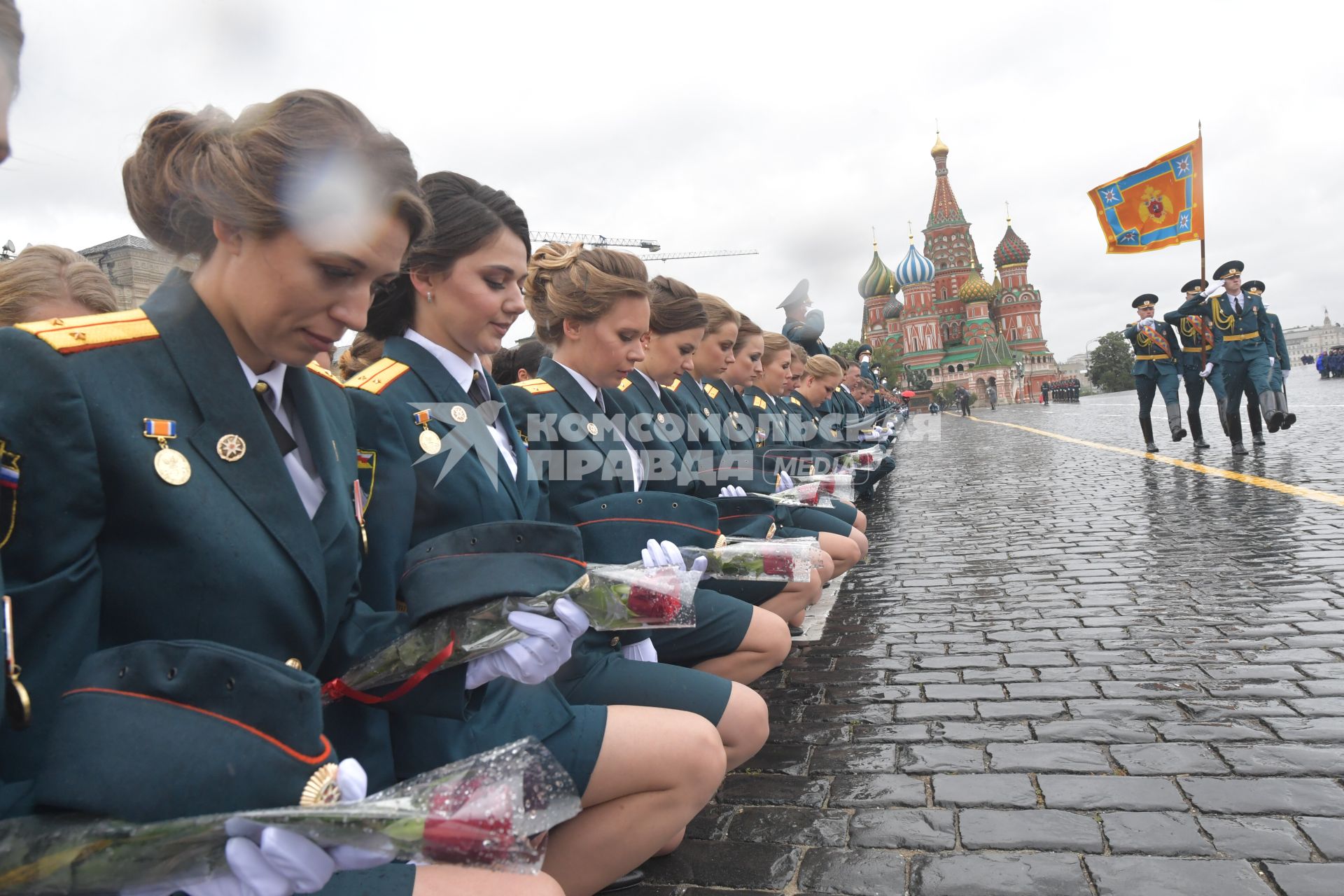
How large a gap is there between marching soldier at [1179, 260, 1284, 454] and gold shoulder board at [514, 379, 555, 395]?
11487 mm

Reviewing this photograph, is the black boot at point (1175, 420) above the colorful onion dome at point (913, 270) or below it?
below

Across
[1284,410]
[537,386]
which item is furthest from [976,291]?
[537,386]

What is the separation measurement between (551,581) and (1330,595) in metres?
4.76

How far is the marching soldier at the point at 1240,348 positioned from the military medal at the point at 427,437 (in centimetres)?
1232

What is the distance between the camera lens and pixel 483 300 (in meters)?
2.65

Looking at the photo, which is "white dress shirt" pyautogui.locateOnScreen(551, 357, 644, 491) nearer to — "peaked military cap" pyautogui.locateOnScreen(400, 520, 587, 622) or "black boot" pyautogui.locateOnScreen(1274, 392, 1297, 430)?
"peaked military cap" pyautogui.locateOnScreen(400, 520, 587, 622)

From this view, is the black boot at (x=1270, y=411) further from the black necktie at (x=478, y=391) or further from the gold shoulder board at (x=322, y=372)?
the gold shoulder board at (x=322, y=372)

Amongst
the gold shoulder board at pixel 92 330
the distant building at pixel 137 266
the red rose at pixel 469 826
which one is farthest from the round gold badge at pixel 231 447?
the red rose at pixel 469 826

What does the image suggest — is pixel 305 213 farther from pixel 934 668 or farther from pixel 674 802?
pixel 934 668

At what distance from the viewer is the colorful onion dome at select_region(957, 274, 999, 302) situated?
3526 inches

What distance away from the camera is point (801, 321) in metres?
11.0

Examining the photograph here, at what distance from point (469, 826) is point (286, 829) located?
0.79 feet

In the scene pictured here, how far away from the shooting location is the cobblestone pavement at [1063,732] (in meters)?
2.46

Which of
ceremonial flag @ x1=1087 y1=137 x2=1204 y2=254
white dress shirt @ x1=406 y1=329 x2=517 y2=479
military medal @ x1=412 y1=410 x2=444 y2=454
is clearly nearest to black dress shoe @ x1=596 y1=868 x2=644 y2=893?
white dress shirt @ x1=406 y1=329 x2=517 y2=479
